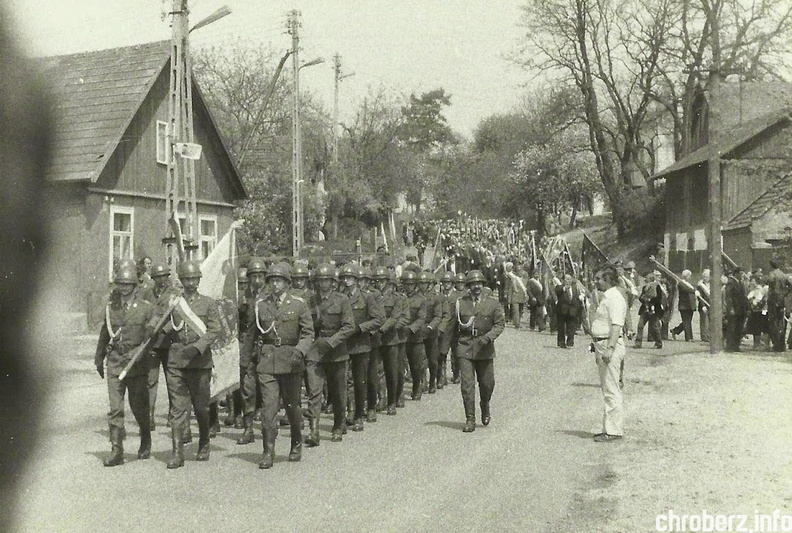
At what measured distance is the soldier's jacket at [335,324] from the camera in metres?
11.2

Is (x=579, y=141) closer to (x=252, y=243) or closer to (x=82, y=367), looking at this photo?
(x=252, y=243)

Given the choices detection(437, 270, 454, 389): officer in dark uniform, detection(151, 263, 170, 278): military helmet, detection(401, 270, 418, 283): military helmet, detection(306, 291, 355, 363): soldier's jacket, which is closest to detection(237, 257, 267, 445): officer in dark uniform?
detection(306, 291, 355, 363): soldier's jacket

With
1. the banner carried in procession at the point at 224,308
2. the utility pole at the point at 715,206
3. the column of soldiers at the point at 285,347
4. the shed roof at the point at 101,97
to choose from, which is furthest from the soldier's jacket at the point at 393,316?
the shed roof at the point at 101,97

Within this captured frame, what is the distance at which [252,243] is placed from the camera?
38500mm

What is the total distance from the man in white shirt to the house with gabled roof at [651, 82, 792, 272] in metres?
25.8

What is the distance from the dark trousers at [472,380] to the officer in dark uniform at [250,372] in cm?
264

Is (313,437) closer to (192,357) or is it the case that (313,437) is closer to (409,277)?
(192,357)

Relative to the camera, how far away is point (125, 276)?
10.4 metres

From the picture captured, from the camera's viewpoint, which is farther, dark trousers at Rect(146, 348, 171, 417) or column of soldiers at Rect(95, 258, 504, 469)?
dark trousers at Rect(146, 348, 171, 417)

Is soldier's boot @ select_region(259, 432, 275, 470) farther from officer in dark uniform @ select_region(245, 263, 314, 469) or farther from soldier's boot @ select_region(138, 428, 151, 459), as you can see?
soldier's boot @ select_region(138, 428, 151, 459)

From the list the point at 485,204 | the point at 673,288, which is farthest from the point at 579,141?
the point at 673,288

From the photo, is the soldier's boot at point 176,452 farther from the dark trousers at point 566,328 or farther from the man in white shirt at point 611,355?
the dark trousers at point 566,328

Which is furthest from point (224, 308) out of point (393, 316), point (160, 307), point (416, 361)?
point (416, 361)

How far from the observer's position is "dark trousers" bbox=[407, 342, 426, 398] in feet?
48.1
